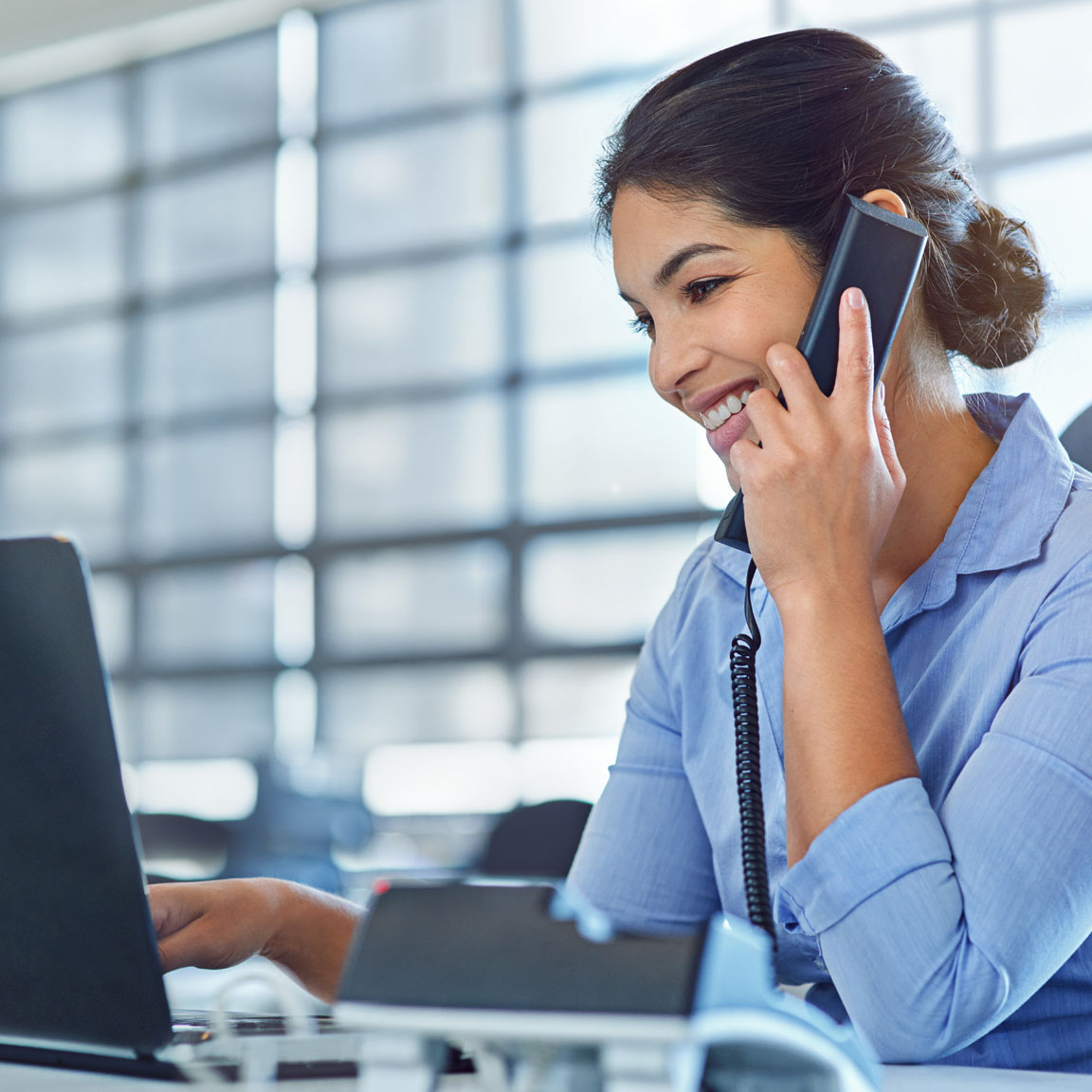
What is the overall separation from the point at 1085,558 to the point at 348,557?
4215mm

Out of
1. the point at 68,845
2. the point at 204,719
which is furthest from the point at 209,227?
the point at 68,845

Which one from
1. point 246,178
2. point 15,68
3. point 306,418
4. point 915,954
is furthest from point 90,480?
point 915,954

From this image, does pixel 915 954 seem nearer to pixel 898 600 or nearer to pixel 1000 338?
pixel 898 600

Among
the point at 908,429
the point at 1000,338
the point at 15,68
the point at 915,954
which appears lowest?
the point at 915,954

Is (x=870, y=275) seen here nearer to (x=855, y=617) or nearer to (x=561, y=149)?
(x=855, y=617)

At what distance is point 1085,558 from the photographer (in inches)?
37.2

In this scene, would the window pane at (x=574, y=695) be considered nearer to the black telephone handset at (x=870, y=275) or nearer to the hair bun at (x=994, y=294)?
the hair bun at (x=994, y=294)

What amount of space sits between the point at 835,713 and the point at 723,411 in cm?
39

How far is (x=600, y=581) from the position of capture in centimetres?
454

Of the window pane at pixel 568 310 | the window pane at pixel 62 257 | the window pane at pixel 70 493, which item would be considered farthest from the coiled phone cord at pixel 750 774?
the window pane at pixel 62 257

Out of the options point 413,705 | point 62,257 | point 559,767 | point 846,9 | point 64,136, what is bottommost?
point 559,767

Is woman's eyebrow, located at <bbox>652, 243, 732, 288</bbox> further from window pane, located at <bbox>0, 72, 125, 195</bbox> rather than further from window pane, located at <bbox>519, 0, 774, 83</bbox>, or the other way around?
window pane, located at <bbox>0, 72, 125, 195</bbox>

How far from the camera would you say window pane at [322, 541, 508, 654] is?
4754 mm

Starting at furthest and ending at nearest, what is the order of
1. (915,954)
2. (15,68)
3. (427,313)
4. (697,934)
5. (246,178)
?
(15,68)
(246,178)
(427,313)
(915,954)
(697,934)
